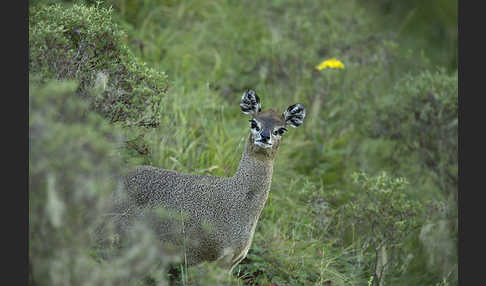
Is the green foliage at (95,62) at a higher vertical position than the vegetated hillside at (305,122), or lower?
higher

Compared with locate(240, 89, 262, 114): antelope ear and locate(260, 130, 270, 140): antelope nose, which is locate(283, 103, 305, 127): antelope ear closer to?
locate(240, 89, 262, 114): antelope ear

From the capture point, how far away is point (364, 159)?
360 inches

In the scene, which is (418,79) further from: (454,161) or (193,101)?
(193,101)

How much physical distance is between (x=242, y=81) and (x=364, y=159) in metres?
2.21

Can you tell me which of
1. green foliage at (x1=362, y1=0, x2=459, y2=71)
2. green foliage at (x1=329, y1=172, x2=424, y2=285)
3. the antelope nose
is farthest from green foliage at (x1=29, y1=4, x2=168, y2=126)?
green foliage at (x1=362, y1=0, x2=459, y2=71)

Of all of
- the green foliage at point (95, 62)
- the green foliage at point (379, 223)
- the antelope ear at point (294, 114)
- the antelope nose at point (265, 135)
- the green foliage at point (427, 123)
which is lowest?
the green foliage at point (379, 223)

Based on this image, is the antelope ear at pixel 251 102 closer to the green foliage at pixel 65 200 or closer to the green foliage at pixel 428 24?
the green foliage at pixel 65 200

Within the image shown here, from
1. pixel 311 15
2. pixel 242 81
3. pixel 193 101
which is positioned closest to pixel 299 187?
pixel 193 101

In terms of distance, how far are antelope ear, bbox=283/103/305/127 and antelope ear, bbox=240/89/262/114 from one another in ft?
0.86

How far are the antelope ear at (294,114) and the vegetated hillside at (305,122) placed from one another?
1.10 metres

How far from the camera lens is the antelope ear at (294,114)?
17.0ft

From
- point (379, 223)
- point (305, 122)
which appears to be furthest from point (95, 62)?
point (305, 122)

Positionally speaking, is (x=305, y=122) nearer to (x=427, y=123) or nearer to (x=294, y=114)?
(x=427, y=123)

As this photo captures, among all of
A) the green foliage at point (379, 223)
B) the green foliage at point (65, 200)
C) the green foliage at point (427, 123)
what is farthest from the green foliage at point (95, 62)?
the green foliage at point (427, 123)
